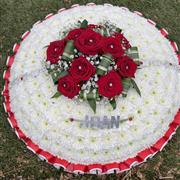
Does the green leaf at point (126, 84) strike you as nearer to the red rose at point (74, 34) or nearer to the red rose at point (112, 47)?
the red rose at point (112, 47)

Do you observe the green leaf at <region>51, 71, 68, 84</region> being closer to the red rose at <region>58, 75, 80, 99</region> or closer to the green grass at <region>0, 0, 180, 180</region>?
the red rose at <region>58, 75, 80, 99</region>

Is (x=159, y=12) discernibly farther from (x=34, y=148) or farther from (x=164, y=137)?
(x=34, y=148)

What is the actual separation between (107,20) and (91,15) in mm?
324

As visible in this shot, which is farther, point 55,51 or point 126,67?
point 55,51

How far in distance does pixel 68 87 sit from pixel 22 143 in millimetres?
1687

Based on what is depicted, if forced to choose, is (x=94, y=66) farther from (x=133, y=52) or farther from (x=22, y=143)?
(x=22, y=143)

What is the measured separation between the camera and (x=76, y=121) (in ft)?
17.5

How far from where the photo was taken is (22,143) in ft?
21.1

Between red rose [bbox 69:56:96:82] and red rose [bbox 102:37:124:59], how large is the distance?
265 millimetres

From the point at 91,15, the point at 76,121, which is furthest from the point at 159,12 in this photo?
the point at 76,121

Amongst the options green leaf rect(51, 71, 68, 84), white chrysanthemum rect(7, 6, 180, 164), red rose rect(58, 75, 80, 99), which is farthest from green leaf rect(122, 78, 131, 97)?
green leaf rect(51, 71, 68, 84)

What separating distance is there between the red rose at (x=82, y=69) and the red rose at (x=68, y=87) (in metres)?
0.07

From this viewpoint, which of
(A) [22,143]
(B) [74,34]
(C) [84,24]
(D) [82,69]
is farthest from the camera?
(A) [22,143]

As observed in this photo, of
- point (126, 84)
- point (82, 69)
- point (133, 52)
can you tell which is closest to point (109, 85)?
point (126, 84)
